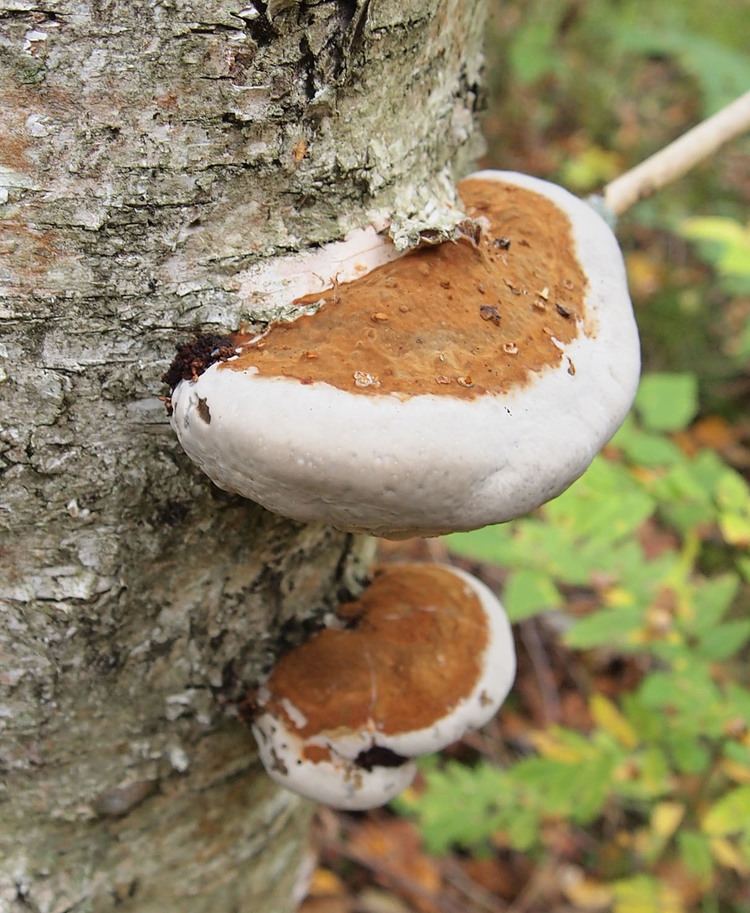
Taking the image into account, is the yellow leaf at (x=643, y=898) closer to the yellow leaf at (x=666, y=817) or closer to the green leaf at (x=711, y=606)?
the yellow leaf at (x=666, y=817)

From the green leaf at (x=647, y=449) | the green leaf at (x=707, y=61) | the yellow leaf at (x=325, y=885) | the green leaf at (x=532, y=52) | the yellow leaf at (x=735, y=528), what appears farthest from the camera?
the green leaf at (x=532, y=52)

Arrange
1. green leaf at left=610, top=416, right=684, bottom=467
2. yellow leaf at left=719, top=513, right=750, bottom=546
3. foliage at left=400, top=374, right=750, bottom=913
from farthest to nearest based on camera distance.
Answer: green leaf at left=610, top=416, right=684, bottom=467
foliage at left=400, top=374, right=750, bottom=913
yellow leaf at left=719, top=513, right=750, bottom=546

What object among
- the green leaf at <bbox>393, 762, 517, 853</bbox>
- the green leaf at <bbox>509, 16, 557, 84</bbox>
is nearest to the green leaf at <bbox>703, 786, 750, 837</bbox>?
the green leaf at <bbox>393, 762, 517, 853</bbox>

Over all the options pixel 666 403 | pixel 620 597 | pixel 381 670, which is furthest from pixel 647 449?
pixel 381 670

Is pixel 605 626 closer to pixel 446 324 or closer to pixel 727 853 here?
pixel 727 853

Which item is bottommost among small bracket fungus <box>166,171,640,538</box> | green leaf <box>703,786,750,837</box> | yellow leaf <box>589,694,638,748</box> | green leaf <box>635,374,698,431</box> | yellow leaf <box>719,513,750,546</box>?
yellow leaf <box>589,694,638,748</box>

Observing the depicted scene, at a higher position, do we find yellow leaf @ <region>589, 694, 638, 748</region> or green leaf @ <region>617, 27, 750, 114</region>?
green leaf @ <region>617, 27, 750, 114</region>

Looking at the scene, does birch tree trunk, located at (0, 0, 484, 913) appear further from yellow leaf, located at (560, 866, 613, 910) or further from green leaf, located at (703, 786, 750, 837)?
yellow leaf, located at (560, 866, 613, 910)

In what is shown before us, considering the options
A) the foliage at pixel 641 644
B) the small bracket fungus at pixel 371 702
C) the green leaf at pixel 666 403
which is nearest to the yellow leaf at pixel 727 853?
the foliage at pixel 641 644
